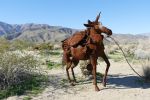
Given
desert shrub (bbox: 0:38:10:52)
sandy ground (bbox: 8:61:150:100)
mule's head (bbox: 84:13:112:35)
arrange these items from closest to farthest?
sandy ground (bbox: 8:61:150:100) → mule's head (bbox: 84:13:112:35) → desert shrub (bbox: 0:38:10:52)

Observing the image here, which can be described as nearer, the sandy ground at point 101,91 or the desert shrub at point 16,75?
the sandy ground at point 101,91

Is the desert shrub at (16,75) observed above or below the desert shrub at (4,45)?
below

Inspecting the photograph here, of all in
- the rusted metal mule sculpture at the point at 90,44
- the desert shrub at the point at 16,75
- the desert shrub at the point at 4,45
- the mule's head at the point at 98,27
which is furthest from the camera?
the desert shrub at the point at 4,45

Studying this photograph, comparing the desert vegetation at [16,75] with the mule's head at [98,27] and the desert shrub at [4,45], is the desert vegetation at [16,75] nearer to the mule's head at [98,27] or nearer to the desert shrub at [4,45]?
A: the desert shrub at [4,45]

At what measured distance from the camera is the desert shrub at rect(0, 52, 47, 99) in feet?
39.1

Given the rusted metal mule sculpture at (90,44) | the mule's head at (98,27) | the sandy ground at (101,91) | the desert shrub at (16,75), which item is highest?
the mule's head at (98,27)

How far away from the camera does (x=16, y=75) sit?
12391mm

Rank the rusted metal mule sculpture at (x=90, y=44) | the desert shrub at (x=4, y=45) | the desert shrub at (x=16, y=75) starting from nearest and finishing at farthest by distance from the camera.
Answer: the rusted metal mule sculpture at (x=90, y=44)
the desert shrub at (x=16, y=75)
the desert shrub at (x=4, y=45)

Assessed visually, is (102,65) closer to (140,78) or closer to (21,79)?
(140,78)

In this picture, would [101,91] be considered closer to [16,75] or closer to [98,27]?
[98,27]

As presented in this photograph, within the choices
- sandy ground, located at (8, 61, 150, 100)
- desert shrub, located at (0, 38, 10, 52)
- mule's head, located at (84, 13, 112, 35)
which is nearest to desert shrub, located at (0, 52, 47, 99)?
desert shrub, located at (0, 38, 10, 52)

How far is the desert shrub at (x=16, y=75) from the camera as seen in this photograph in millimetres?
11930

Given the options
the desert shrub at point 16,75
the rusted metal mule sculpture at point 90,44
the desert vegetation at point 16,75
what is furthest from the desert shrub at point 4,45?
the rusted metal mule sculpture at point 90,44

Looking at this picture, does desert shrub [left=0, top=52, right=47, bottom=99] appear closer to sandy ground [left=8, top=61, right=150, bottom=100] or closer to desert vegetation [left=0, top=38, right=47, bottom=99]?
desert vegetation [left=0, top=38, right=47, bottom=99]
